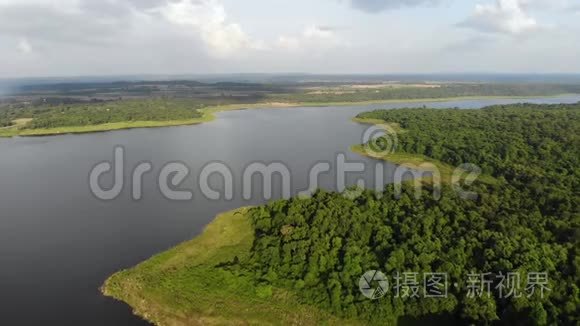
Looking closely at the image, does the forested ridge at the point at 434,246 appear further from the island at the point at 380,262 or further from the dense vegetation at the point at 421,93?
the dense vegetation at the point at 421,93

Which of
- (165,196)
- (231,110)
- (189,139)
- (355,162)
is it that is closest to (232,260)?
(165,196)

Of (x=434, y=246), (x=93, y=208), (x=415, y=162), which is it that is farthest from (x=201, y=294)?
(x=415, y=162)

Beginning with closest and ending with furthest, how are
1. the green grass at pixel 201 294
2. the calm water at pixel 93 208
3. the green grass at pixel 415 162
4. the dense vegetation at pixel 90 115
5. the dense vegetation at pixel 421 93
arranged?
the green grass at pixel 201 294 → the calm water at pixel 93 208 → the green grass at pixel 415 162 → the dense vegetation at pixel 90 115 → the dense vegetation at pixel 421 93

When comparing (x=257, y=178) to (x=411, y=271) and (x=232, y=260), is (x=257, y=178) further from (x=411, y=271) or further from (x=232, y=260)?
(x=411, y=271)

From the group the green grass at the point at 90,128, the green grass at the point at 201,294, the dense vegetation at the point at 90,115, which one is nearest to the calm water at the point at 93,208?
the green grass at the point at 201,294

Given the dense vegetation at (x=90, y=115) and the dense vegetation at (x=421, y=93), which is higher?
the dense vegetation at (x=421, y=93)

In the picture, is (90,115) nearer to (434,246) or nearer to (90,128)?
(90,128)

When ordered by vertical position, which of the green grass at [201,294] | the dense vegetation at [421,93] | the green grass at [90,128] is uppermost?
the dense vegetation at [421,93]
